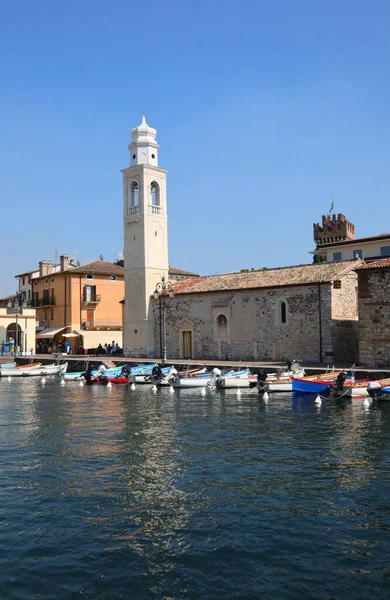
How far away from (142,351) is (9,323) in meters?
15.2

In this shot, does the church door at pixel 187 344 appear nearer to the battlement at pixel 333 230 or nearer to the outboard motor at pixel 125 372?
the outboard motor at pixel 125 372

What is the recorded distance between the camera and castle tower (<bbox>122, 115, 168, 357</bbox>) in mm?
40750

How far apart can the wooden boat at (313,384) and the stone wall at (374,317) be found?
427 centimetres

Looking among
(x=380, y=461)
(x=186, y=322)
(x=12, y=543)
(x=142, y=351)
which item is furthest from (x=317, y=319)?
(x=12, y=543)

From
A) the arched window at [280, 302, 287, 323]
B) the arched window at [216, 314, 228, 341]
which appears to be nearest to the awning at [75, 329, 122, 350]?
the arched window at [216, 314, 228, 341]

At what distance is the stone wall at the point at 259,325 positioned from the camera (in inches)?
1215

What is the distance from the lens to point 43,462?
1249 cm

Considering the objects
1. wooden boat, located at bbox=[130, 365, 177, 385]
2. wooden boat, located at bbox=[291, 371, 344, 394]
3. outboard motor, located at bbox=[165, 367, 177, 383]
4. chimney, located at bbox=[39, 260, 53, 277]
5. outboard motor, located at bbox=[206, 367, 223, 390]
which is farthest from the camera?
chimney, located at bbox=[39, 260, 53, 277]

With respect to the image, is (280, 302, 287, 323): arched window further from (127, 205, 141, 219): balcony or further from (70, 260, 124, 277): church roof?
(70, 260, 124, 277): church roof

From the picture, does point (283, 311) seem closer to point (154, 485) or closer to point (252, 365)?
point (252, 365)

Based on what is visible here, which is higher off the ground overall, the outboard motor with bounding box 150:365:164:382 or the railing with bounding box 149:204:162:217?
the railing with bounding box 149:204:162:217

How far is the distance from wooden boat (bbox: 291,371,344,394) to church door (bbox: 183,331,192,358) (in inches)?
604

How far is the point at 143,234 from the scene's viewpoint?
40.4 meters

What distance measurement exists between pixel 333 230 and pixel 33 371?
3643 cm
